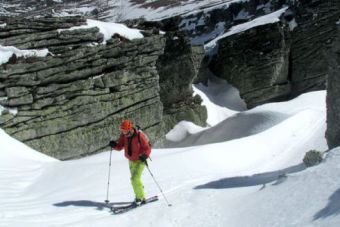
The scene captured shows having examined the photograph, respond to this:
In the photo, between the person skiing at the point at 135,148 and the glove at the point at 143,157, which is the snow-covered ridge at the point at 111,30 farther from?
the glove at the point at 143,157

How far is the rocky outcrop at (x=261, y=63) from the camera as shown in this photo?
39.3m

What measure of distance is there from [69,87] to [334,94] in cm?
1215

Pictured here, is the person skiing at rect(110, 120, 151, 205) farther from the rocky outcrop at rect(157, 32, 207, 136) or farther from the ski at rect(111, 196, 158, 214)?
the rocky outcrop at rect(157, 32, 207, 136)

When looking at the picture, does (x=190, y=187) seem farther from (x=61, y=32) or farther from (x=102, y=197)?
(x=61, y=32)

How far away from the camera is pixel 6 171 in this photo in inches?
580

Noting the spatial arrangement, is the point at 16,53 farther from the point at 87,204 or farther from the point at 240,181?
the point at 240,181

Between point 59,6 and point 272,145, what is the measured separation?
15868cm

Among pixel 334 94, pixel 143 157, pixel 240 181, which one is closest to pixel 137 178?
pixel 143 157

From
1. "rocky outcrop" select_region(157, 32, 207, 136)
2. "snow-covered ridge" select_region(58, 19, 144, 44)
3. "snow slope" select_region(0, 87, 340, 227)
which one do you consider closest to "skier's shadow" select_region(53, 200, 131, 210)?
"snow slope" select_region(0, 87, 340, 227)

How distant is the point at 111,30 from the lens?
24781mm

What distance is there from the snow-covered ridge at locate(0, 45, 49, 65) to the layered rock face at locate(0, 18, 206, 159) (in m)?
0.23

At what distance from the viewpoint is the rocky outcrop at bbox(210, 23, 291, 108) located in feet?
129

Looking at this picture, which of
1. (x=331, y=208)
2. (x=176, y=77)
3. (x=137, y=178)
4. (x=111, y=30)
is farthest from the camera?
(x=176, y=77)

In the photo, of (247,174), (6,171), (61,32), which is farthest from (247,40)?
(6,171)
